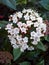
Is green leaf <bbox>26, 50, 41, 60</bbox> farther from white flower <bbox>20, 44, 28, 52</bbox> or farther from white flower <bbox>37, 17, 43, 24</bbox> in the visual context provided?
white flower <bbox>37, 17, 43, 24</bbox>

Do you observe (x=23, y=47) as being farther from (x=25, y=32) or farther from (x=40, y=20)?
(x=40, y=20)

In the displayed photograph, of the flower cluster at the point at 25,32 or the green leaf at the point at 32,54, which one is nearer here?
the flower cluster at the point at 25,32

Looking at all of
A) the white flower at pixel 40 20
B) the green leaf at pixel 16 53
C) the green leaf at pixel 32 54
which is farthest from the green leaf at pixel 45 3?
the green leaf at pixel 16 53

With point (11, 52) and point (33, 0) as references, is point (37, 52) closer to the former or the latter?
point (11, 52)

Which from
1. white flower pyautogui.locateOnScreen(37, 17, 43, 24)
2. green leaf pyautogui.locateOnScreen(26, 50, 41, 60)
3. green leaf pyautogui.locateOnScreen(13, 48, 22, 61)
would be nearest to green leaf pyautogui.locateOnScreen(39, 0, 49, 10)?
white flower pyautogui.locateOnScreen(37, 17, 43, 24)

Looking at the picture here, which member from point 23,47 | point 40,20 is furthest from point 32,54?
point 40,20

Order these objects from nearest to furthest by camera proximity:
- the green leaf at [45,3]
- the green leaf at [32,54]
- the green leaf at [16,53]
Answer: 1. the green leaf at [16,53]
2. the green leaf at [32,54]
3. the green leaf at [45,3]

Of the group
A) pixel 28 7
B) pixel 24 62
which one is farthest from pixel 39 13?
pixel 24 62

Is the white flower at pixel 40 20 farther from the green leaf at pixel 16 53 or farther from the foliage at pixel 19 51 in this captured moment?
the green leaf at pixel 16 53
